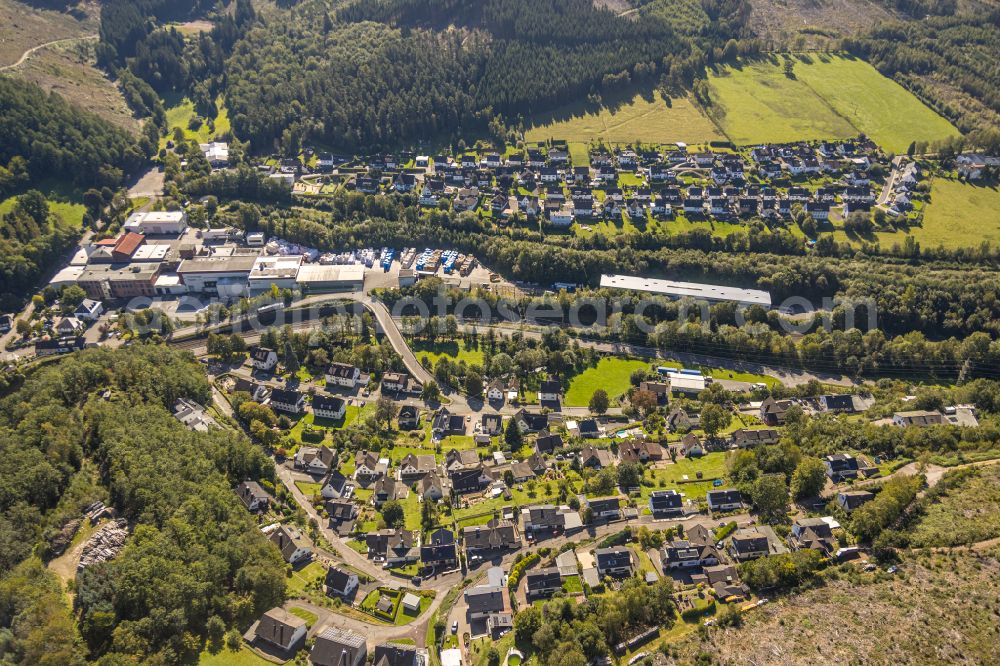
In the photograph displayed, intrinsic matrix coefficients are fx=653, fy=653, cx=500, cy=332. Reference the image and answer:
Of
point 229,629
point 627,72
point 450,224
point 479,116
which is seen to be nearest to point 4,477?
point 229,629

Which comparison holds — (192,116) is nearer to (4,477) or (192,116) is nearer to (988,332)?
(4,477)

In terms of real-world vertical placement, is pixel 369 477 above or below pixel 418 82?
below

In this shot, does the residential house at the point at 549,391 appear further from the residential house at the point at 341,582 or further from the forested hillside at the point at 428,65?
the forested hillside at the point at 428,65

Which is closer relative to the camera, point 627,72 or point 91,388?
point 91,388

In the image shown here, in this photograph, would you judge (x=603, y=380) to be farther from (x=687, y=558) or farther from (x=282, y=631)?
(x=282, y=631)

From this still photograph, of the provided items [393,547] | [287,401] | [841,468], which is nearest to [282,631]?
[393,547]

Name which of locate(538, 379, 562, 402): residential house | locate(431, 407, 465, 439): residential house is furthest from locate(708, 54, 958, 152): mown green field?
locate(431, 407, 465, 439): residential house

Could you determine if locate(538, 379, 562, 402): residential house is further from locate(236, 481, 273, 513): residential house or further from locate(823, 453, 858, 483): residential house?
locate(236, 481, 273, 513): residential house
